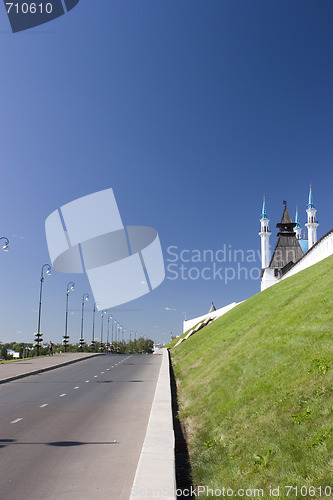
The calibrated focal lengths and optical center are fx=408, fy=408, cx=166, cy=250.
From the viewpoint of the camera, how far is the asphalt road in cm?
633

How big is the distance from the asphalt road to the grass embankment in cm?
134

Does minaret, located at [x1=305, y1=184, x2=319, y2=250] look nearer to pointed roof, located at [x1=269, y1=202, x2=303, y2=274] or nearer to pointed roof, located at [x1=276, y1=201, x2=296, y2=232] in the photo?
pointed roof, located at [x1=269, y1=202, x2=303, y2=274]

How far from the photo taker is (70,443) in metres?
8.91

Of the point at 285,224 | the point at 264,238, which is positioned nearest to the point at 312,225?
the point at 285,224

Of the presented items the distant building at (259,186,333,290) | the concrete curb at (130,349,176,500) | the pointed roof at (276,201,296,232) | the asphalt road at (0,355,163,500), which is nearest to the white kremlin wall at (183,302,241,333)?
the distant building at (259,186,333,290)

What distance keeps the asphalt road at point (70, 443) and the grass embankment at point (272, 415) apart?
1.34 metres

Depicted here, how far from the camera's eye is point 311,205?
81312 mm

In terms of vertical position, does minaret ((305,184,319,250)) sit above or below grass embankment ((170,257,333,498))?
above

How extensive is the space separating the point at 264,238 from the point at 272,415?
3190 inches

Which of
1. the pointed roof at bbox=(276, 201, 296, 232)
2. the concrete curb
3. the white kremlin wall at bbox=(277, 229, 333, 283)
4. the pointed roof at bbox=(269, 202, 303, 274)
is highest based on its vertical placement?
the pointed roof at bbox=(276, 201, 296, 232)

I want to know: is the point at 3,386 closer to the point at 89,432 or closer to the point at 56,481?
the point at 89,432

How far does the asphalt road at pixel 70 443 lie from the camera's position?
20.8 feet

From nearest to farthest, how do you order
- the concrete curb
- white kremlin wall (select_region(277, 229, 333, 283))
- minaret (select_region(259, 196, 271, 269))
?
the concrete curb < white kremlin wall (select_region(277, 229, 333, 283)) < minaret (select_region(259, 196, 271, 269))

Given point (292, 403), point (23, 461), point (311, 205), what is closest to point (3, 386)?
point (23, 461)
